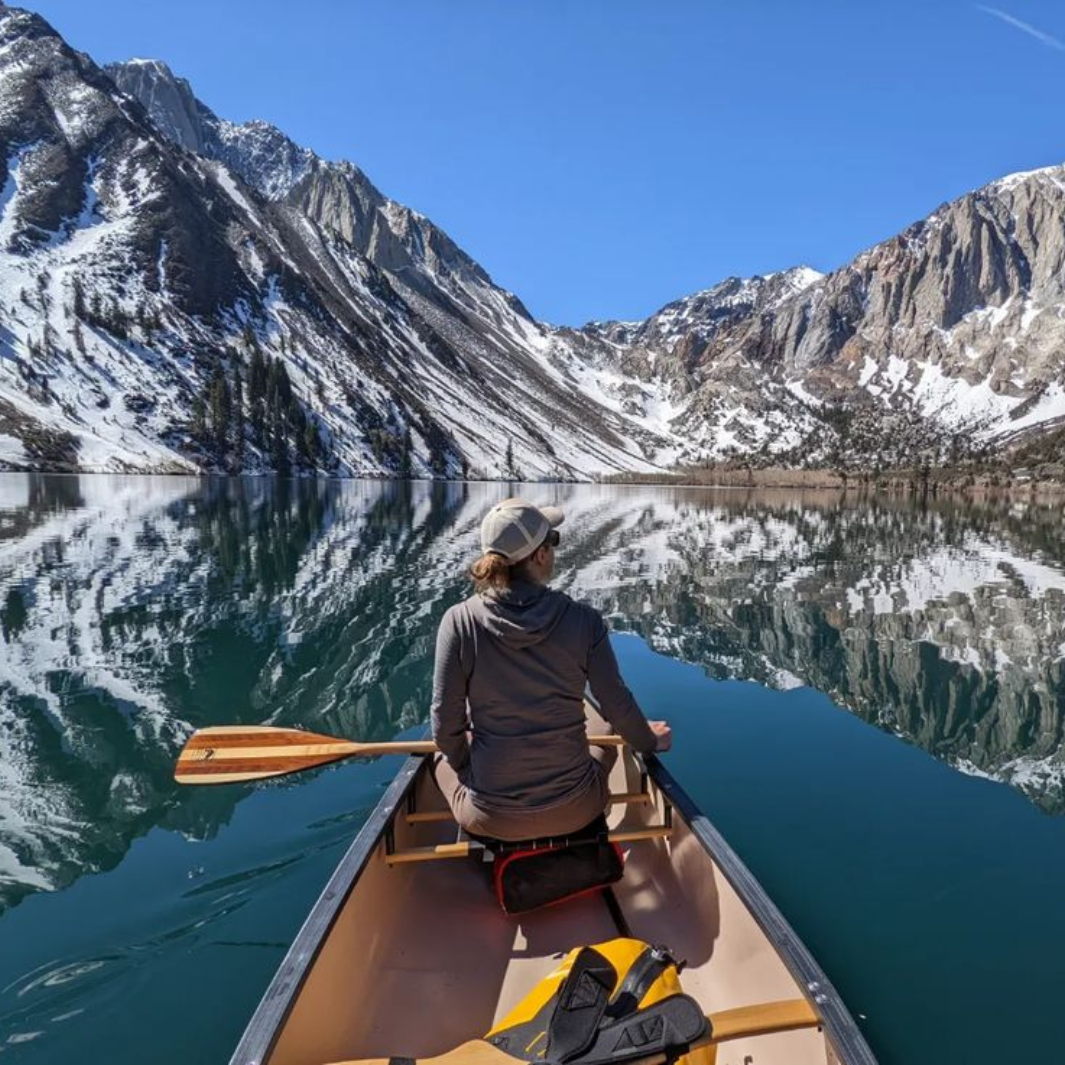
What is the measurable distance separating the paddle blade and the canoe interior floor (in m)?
1.29

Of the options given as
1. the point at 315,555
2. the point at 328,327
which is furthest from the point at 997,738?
the point at 328,327

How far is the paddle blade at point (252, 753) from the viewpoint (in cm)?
756

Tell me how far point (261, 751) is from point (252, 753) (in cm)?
9

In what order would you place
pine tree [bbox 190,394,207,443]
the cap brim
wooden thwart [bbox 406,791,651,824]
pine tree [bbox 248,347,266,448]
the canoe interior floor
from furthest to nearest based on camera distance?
pine tree [bbox 248,347,266,448] < pine tree [bbox 190,394,207,443] < wooden thwart [bbox 406,791,651,824] < the cap brim < the canoe interior floor

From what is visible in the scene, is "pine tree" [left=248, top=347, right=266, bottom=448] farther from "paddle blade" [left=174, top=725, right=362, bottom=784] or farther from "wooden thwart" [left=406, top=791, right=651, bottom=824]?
"wooden thwart" [left=406, top=791, right=651, bottom=824]

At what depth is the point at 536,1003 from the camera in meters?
4.07

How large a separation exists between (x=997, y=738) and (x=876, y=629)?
8051mm

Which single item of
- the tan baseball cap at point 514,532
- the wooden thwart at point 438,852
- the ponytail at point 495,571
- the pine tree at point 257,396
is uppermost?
the pine tree at point 257,396

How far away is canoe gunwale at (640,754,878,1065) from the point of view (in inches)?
147

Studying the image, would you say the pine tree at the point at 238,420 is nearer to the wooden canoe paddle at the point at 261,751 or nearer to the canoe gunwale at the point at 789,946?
the wooden canoe paddle at the point at 261,751

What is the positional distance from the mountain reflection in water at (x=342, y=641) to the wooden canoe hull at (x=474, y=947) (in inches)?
159

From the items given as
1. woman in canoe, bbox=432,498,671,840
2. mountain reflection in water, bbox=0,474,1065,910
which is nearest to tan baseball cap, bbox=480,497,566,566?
woman in canoe, bbox=432,498,671,840

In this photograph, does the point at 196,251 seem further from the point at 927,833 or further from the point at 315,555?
the point at 927,833

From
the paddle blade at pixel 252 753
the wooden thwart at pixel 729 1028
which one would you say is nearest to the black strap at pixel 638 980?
the wooden thwart at pixel 729 1028
